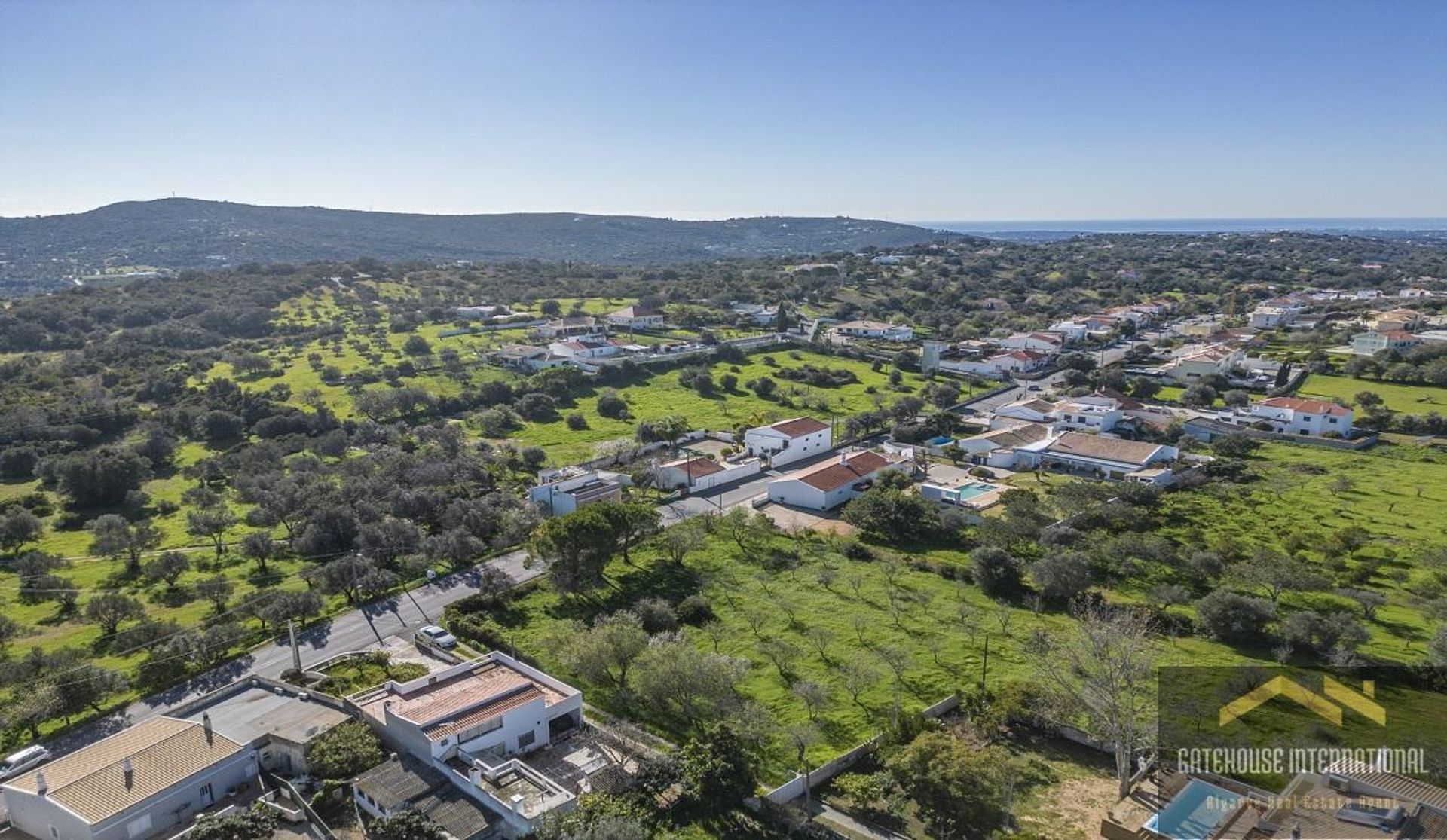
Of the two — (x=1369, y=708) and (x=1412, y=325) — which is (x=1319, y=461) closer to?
(x=1369, y=708)

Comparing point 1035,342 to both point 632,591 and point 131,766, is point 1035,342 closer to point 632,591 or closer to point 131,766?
point 632,591

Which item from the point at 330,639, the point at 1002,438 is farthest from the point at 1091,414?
the point at 330,639

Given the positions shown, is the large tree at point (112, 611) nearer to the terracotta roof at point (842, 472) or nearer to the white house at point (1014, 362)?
the terracotta roof at point (842, 472)

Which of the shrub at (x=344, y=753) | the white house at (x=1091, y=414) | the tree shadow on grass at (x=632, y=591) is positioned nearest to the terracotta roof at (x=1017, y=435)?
the white house at (x=1091, y=414)

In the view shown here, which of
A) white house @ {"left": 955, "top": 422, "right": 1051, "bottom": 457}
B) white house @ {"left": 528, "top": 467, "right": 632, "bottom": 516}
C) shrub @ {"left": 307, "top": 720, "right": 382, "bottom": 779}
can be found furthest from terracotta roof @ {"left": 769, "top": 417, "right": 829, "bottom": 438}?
shrub @ {"left": 307, "top": 720, "right": 382, "bottom": 779}

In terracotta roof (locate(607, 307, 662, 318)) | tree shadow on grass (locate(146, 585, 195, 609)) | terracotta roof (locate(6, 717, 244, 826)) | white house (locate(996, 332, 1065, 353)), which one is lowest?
tree shadow on grass (locate(146, 585, 195, 609))

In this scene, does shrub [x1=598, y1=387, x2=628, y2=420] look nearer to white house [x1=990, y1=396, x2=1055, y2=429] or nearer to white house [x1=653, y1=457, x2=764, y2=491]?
white house [x1=653, y1=457, x2=764, y2=491]
